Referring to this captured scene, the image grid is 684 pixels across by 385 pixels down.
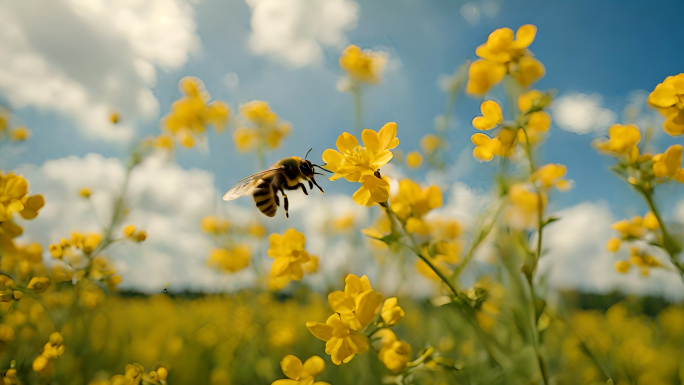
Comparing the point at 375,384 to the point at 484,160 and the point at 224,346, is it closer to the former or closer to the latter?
the point at 484,160

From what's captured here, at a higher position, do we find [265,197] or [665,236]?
[265,197]

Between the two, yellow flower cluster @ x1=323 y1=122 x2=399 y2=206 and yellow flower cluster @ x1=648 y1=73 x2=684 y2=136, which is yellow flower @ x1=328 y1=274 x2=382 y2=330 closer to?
yellow flower cluster @ x1=323 y1=122 x2=399 y2=206

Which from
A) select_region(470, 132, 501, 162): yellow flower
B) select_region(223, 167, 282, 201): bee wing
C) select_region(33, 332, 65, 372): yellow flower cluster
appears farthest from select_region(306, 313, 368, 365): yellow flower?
select_region(33, 332, 65, 372): yellow flower cluster

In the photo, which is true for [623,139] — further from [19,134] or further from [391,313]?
[19,134]

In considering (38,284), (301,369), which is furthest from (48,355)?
(301,369)

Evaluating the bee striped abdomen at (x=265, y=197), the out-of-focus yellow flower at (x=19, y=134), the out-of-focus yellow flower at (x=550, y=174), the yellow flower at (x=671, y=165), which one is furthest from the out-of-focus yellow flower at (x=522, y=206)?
the out-of-focus yellow flower at (x=19, y=134)

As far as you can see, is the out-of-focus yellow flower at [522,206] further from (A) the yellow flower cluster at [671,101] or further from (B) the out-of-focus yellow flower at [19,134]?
(B) the out-of-focus yellow flower at [19,134]
